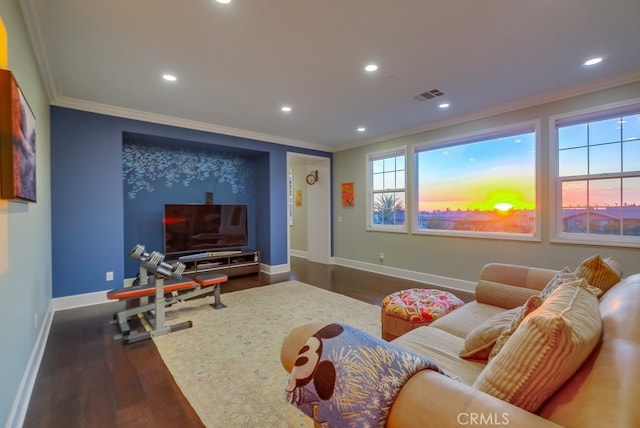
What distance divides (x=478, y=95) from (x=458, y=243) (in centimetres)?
214

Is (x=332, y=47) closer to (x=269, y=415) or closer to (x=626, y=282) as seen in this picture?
(x=626, y=282)

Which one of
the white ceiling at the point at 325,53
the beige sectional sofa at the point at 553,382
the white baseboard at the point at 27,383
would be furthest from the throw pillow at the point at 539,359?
the white baseboard at the point at 27,383

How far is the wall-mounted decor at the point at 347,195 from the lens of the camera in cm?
616

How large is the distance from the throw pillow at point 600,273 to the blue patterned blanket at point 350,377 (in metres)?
1.32

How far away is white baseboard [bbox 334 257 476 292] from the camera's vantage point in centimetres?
437

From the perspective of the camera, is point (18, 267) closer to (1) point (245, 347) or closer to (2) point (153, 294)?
(2) point (153, 294)

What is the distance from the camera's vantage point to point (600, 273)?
161cm

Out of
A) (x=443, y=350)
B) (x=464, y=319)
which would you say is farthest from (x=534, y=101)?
(x=443, y=350)

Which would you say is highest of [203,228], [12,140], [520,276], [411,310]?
[12,140]

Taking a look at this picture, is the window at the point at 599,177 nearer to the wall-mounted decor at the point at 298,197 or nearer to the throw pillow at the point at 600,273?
the throw pillow at the point at 600,273

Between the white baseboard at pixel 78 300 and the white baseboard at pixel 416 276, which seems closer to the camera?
the white baseboard at pixel 78 300

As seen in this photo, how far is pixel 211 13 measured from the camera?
206 cm

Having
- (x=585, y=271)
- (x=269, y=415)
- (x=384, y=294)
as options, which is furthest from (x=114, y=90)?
(x=585, y=271)

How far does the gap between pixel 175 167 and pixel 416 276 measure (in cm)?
458
